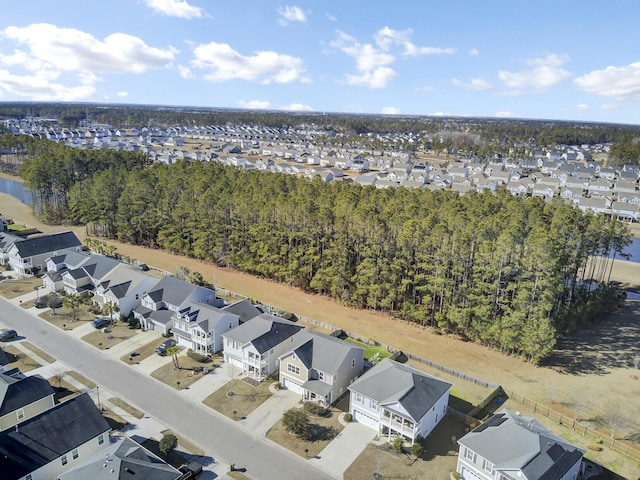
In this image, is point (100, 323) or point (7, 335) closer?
point (7, 335)

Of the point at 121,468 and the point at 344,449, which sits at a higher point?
the point at 121,468

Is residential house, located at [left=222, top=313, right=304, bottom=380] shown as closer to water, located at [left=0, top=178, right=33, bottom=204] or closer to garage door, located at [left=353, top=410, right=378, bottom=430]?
garage door, located at [left=353, top=410, right=378, bottom=430]

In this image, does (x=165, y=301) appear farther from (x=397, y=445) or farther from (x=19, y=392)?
(x=397, y=445)

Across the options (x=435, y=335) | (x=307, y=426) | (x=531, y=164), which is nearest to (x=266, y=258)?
(x=435, y=335)

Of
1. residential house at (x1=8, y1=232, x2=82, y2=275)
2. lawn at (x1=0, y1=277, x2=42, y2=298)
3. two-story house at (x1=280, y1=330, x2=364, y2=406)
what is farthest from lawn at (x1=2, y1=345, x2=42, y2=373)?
two-story house at (x1=280, y1=330, x2=364, y2=406)

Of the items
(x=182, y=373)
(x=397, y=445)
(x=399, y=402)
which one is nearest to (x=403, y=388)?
(x=399, y=402)

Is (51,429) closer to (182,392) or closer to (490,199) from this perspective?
(182,392)

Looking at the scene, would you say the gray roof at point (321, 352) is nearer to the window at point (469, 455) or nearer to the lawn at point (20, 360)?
the window at point (469, 455)
